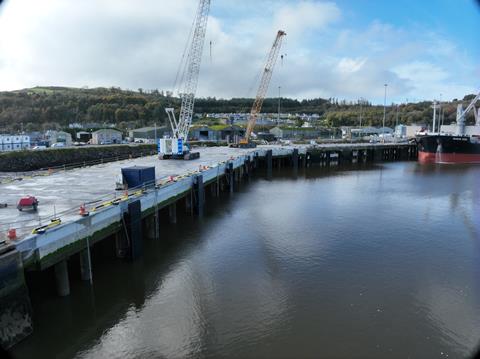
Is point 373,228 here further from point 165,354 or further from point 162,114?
point 162,114

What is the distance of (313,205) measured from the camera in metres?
34.3

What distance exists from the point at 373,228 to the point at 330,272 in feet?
31.5

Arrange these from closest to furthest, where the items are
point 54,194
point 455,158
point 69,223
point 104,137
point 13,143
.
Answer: point 69,223, point 54,194, point 13,143, point 455,158, point 104,137

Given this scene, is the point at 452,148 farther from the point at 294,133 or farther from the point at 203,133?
the point at 203,133

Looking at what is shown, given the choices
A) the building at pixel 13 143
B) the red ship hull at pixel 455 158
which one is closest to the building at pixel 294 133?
the red ship hull at pixel 455 158

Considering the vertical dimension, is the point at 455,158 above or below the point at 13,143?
below


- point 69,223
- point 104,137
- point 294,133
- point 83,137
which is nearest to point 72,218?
point 69,223

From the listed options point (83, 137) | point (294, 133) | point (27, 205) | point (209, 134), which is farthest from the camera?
point (294, 133)

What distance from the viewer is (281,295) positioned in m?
16.3

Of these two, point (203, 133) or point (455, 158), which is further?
point (203, 133)

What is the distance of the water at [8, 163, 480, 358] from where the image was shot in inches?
502

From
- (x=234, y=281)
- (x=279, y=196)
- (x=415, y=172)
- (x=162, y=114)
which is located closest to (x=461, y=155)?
(x=415, y=172)

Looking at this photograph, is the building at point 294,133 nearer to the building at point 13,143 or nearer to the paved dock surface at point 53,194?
the building at point 13,143

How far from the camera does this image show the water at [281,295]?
41.8 feet
